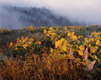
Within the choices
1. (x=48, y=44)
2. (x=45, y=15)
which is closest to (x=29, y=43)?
(x=48, y=44)

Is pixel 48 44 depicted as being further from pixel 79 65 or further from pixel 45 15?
pixel 45 15

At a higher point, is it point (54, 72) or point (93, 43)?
point (93, 43)

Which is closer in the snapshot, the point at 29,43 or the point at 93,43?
the point at 93,43

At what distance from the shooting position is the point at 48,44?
203 inches

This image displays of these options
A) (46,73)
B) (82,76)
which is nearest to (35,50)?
(46,73)

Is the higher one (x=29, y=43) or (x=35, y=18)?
(x=35, y=18)

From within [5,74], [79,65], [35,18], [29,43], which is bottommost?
[5,74]

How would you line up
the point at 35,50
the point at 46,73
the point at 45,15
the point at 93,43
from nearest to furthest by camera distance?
the point at 46,73
the point at 93,43
the point at 35,50
the point at 45,15

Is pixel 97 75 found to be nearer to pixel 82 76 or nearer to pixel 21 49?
pixel 82 76

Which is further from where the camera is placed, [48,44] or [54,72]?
[48,44]

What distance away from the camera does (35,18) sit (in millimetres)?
117188

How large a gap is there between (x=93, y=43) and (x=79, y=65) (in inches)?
47.6

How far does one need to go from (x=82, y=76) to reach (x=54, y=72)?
0.57 metres

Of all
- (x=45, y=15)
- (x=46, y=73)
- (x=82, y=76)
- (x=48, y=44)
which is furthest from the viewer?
(x=45, y=15)
